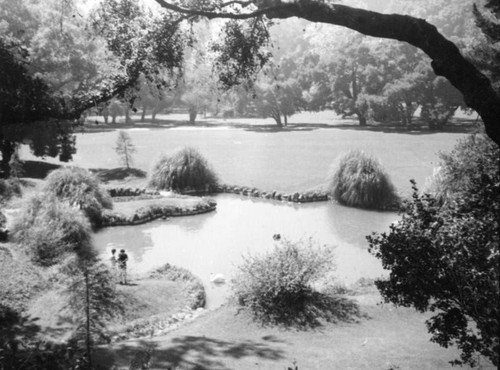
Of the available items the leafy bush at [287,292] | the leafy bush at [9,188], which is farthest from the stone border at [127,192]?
the leafy bush at [287,292]

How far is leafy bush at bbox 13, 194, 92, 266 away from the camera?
17297 mm

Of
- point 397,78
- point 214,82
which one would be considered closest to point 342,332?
point 214,82

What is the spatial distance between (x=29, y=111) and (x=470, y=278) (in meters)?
8.72

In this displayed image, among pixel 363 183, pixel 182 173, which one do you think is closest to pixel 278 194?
pixel 363 183

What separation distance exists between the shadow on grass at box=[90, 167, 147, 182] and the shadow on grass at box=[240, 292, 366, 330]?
83.4ft

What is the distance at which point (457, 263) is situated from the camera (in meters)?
5.22

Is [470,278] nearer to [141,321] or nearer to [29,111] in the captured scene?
[29,111]

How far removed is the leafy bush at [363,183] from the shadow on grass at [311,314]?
14497 mm

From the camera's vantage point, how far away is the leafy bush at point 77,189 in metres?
24.4

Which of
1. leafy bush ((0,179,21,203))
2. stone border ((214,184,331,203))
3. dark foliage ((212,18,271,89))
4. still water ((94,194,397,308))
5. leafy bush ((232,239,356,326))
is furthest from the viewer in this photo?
stone border ((214,184,331,203))

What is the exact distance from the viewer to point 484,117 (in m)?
5.98

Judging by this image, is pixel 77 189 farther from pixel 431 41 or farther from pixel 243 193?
pixel 431 41

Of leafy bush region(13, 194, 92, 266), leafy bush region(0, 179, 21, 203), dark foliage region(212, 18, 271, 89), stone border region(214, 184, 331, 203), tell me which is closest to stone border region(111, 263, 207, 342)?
leafy bush region(13, 194, 92, 266)

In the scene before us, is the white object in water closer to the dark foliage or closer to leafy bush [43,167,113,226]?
the dark foliage
